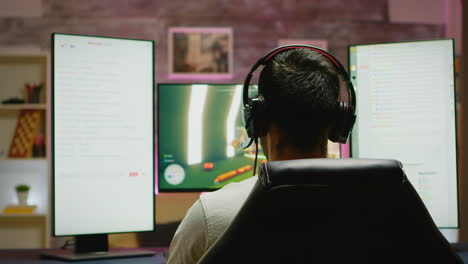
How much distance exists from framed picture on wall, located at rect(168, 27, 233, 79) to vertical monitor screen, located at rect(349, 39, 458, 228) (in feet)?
6.95

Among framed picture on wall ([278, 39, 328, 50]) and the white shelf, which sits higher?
framed picture on wall ([278, 39, 328, 50])

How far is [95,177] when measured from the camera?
1805mm

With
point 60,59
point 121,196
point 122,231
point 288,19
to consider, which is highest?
point 288,19

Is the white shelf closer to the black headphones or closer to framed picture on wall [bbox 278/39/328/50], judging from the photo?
framed picture on wall [bbox 278/39/328/50]

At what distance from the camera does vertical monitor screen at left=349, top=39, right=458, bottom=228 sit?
1899 millimetres

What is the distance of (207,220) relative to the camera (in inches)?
35.2

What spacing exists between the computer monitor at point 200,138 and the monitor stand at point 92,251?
262 millimetres

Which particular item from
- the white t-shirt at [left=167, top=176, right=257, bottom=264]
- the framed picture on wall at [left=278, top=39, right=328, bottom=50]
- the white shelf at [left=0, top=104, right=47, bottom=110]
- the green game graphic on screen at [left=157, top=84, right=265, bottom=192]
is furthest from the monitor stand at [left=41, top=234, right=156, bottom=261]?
the framed picture on wall at [left=278, top=39, right=328, bottom=50]

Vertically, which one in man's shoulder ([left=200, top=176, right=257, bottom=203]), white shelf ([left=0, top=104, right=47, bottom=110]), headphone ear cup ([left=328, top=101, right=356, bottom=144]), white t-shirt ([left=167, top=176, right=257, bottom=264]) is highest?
white shelf ([left=0, top=104, right=47, bottom=110])

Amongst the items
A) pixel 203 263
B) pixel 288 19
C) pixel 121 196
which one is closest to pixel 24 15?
pixel 288 19

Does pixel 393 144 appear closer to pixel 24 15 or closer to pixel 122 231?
pixel 122 231

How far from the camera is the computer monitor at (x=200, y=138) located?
188cm

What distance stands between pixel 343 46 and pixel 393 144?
229 cm

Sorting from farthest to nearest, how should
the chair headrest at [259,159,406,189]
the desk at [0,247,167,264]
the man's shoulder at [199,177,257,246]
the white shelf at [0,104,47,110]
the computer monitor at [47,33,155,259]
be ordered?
the white shelf at [0,104,47,110] < the computer monitor at [47,33,155,259] < the desk at [0,247,167,264] < the man's shoulder at [199,177,257,246] < the chair headrest at [259,159,406,189]
